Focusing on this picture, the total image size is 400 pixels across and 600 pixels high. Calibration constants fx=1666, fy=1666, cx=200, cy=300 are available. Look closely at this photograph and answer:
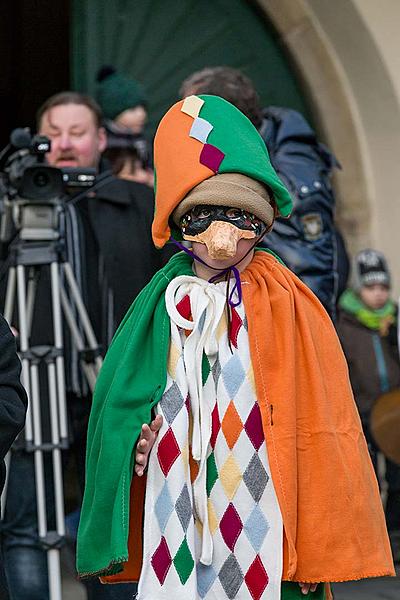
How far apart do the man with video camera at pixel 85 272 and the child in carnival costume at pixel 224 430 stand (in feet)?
4.38

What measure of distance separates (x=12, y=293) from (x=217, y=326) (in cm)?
159

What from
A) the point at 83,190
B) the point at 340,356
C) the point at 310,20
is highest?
the point at 310,20

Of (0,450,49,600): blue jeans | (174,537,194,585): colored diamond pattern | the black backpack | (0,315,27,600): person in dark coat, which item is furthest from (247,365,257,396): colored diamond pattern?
(0,450,49,600): blue jeans

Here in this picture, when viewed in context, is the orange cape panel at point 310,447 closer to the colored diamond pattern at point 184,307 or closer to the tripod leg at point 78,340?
the colored diamond pattern at point 184,307

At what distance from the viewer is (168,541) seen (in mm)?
3893

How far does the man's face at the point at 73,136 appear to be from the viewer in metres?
5.81

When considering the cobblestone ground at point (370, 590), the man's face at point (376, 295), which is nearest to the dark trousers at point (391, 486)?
the man's face at point (376, 295)

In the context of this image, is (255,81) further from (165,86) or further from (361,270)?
(361,270)

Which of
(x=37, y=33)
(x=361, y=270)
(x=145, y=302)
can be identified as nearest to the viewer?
(x=145, y=302)

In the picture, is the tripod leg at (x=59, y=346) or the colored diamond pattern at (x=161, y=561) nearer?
the colored diamond pattern at (x=161, y=561)

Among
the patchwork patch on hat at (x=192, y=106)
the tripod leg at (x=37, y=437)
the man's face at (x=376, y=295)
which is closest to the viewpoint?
the patchwork patch on hat at (x=192, y=106)

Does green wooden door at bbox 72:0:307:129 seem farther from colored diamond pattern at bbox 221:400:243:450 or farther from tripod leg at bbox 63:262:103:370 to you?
colored diamond pattern at bbox 221:400:243:450

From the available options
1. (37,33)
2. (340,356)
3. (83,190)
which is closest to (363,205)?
(37,33)

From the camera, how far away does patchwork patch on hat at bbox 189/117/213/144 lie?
404 centimetres
